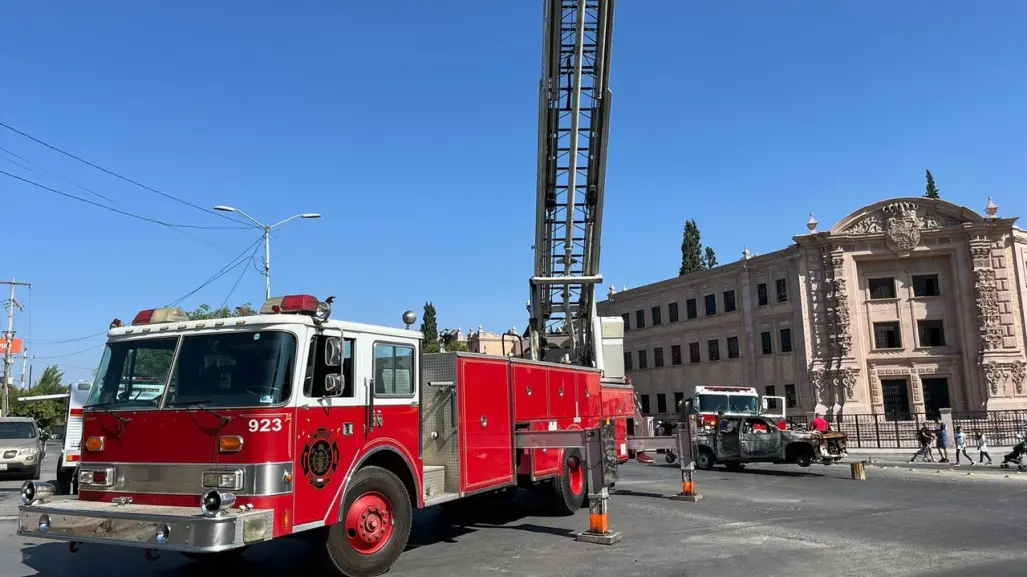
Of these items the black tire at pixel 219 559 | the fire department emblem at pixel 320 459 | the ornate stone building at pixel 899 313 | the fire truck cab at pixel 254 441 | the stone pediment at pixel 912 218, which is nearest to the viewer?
the fire truck cab at pixel 254 441

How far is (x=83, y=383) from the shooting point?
16.2 m

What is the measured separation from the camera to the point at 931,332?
42969 millimetres

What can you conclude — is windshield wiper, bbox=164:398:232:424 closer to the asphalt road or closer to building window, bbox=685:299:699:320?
the asphalt road

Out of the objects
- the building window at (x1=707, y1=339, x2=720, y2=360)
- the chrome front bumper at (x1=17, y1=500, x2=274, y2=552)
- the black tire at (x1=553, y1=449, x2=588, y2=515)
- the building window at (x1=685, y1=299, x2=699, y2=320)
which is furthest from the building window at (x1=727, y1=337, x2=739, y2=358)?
the chrome front bumper at (x1=17, y1=500, x2=274, y2=552)

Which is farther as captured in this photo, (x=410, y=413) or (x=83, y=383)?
(x=83, y=383)

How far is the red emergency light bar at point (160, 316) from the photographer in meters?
7.72

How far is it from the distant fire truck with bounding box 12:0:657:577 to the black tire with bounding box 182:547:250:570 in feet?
0.21

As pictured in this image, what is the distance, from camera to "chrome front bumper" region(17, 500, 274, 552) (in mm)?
5930

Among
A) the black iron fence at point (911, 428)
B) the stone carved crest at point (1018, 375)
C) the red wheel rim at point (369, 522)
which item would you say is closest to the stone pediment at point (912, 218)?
the stone carved crest at point (1018, 375)

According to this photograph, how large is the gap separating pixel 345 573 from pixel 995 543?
8295mm

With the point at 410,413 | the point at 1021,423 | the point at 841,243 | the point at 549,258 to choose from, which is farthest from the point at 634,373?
the point at 410,413

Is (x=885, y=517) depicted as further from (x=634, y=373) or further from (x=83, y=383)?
(x=634, y=373)

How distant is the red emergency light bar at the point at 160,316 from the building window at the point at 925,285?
45.4 meters

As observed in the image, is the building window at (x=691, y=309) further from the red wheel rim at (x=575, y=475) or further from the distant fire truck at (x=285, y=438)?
the distant fire truck at (x=285, y=438)
